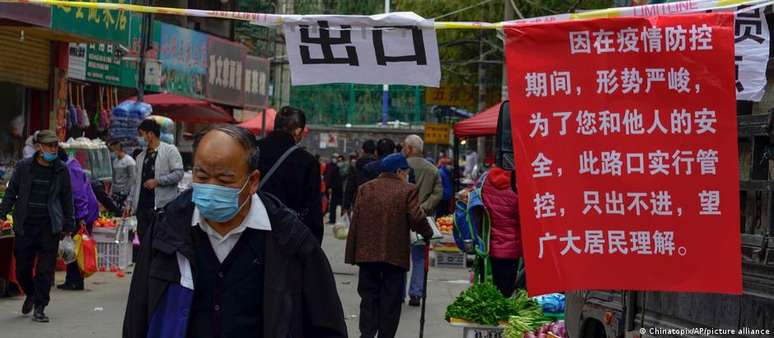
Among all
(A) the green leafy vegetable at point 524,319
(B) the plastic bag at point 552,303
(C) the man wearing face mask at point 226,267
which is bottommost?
(A) the green leafy vegetable at point 524,319

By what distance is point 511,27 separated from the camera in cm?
559

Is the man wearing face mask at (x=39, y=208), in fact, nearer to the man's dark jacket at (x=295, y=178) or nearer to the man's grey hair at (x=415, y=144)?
the man's dark jacket at (x=295, y=178)

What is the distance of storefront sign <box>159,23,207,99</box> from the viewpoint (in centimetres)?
2734

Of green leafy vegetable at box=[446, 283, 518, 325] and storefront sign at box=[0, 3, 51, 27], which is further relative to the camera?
storefront sign at box=[0, 3, 51, 27]

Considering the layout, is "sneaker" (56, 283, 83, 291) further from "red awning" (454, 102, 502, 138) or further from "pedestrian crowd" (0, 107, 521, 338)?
"red awning" (454, 102, 502, 138)

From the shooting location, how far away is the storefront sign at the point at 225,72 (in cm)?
3210

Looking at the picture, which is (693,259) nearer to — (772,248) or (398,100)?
(772,248)

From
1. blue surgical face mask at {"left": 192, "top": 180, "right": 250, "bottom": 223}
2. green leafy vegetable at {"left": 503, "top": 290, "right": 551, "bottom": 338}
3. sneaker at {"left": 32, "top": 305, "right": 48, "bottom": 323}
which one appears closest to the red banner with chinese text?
blue surgical face mask at {"left": 192, "top": 180, "right": 250, "bottom": 223}

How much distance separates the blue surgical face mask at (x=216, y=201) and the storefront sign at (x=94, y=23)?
39.5 ft

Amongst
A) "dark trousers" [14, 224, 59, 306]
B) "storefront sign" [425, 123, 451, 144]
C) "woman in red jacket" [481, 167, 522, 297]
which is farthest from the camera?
"storefront sign" [425, 123, 451, 144]

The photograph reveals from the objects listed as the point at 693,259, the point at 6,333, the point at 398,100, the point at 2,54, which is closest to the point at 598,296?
the point at 693,259

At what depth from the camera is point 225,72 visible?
33.6 metres

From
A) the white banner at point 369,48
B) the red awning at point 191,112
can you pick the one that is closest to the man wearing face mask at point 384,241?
the white banner at point 369,48

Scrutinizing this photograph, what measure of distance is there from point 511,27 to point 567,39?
0.81ft
